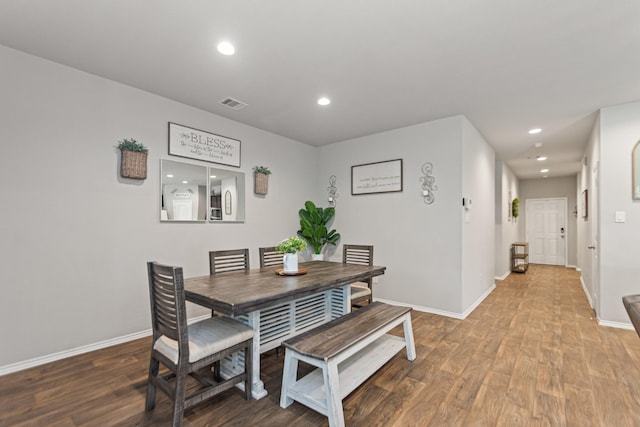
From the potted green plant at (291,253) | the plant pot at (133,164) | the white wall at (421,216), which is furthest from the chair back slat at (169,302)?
the white wall at (421,216)

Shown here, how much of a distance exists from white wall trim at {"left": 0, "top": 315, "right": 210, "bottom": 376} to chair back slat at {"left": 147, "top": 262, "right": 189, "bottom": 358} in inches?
58.5

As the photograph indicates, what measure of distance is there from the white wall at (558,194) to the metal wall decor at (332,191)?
275 inches

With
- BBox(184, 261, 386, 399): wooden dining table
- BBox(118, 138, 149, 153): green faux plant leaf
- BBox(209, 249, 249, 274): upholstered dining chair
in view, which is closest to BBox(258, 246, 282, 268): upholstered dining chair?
BBox(209, 249, 249, 274): upholstered dining chair

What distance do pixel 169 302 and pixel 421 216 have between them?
3452 millimetres

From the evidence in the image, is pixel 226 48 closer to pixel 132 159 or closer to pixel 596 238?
pixel 132 159

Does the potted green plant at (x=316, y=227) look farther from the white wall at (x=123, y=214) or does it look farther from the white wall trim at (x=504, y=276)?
the white wall trim at (x=504, y=276)

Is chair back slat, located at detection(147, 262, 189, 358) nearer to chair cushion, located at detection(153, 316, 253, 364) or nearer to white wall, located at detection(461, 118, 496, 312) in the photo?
chair cushion, located at detection(153, 316, 253, 364)

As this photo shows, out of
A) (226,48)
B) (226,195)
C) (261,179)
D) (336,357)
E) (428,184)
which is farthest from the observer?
(261,179)

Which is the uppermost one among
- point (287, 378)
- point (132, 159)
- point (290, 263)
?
point (132, 159)

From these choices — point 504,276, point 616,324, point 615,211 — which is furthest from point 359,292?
point 504,276

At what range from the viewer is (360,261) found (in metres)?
3.79

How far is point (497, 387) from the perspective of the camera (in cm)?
223

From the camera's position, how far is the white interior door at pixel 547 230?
8.55m

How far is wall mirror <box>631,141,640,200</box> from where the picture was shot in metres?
3.38
